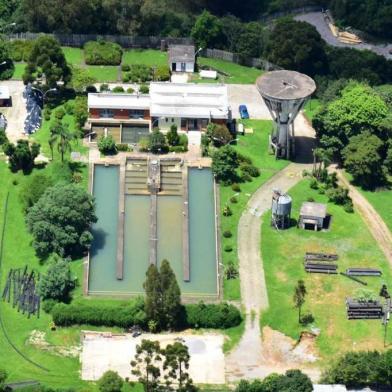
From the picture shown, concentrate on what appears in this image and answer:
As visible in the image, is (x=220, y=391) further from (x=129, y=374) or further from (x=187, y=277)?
(x=187, y=277)

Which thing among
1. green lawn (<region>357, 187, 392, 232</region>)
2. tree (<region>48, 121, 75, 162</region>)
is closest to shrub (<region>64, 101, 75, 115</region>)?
tree (<region>48, 121, 75, 162</region>)

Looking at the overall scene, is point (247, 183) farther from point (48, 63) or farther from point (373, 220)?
point (48, 63)

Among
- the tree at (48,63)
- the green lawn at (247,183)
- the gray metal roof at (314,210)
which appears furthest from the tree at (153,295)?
the tree at (48,63)

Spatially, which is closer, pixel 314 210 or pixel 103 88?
pixel 314 210

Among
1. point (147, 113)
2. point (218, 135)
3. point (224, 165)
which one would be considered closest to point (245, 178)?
point (224, 165)

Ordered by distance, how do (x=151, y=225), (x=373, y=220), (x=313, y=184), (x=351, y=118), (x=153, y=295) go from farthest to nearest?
(x=351, y=118)
(x=313, y=184)
(x=373, y=220)
(x=151, y=225)
(x=153, y=295)


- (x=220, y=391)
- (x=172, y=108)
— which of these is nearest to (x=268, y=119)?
(x=172, y=108)
